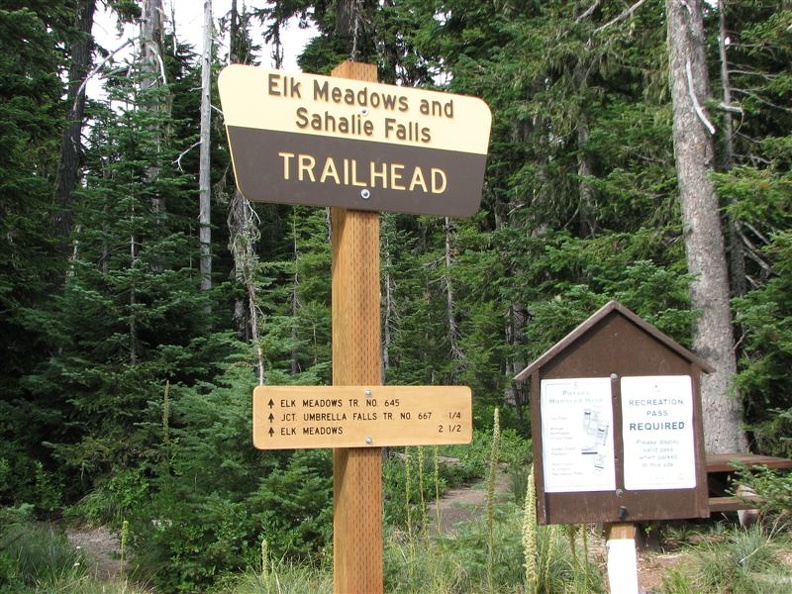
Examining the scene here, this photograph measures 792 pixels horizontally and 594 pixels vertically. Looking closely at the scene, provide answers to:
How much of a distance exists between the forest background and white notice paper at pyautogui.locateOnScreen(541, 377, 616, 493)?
335 centimetres

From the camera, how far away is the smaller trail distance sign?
9.96ft

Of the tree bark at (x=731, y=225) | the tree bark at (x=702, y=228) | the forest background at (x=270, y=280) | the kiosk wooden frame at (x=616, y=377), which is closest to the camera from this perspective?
the kiosk wooden frame at (x=616, y=377)

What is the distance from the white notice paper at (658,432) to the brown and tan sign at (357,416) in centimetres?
98

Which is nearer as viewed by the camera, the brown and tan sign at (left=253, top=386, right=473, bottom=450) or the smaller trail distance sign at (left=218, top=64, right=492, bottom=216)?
the brown and tan sign at (left=253, top=386, right=473, bottom=450)

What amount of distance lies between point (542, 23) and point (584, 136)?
1982mm

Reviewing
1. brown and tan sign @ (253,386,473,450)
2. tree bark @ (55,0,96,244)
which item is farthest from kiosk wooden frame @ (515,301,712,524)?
tree bark @ (55,0,96,244)

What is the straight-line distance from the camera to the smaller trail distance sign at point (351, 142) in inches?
120

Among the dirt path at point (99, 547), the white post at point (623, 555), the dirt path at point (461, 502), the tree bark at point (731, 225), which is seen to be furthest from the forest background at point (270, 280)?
the white post at point (623, 555)

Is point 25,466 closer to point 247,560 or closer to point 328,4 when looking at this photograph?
point 247,560

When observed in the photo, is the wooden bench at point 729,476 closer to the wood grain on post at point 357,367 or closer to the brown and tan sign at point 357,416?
the brown and tan sign at point 357,416

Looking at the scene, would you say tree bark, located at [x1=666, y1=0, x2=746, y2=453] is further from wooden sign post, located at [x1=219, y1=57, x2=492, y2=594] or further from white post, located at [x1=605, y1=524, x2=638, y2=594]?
wooden sign post, located at [x1=219, y1=57, x2=492, y2=594]

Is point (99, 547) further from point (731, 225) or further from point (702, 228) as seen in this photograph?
point (731, 225)

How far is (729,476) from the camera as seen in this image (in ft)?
24.3

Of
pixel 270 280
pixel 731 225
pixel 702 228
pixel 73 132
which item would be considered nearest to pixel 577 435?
pixel 702 228
